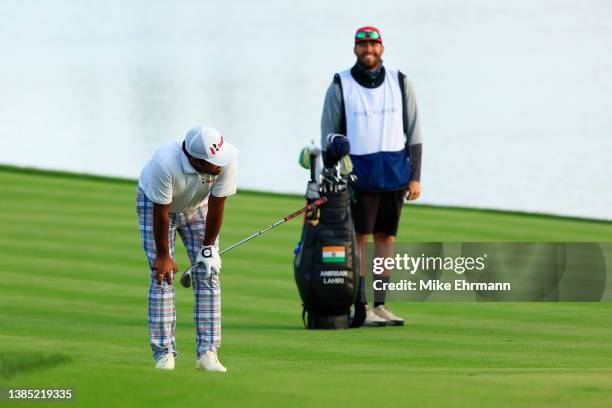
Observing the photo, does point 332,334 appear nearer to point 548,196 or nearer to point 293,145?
point 548,196

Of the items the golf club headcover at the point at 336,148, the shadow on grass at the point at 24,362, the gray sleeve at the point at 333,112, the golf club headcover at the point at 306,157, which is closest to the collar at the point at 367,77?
the gray sleeve at the point at 333,112

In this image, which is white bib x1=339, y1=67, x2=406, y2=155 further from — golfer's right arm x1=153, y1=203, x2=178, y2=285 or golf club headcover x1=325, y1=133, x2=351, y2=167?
golfer's right arm x1=153, y1=203, x2=178, y2=285

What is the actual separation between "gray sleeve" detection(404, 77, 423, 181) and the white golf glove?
255 cm

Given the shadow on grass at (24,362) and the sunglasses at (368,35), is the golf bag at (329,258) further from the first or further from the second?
the shadow on grass at (24,362)

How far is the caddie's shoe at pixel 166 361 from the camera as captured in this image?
6477 millimetres

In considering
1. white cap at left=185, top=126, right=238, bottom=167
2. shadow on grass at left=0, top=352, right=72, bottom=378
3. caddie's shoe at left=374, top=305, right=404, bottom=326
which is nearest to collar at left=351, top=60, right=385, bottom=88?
caddie's shoe at left=374, top=305, right=404, bottom=326

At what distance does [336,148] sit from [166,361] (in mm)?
2217

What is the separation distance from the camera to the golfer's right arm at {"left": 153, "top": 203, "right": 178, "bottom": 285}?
6.39m

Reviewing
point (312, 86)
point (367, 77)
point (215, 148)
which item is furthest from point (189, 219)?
point (312, 86)

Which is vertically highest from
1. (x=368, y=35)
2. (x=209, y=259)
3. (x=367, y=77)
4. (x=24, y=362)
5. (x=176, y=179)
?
(x=368, y=35)

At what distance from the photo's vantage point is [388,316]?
8766mm

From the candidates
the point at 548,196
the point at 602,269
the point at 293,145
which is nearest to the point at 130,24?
the point at 293,145

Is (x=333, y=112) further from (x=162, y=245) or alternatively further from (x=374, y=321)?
(x=162, y=245)

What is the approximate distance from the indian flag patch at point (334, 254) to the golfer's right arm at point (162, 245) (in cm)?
189
